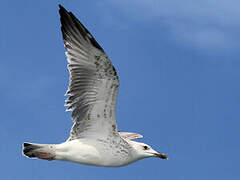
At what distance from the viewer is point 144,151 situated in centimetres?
1316

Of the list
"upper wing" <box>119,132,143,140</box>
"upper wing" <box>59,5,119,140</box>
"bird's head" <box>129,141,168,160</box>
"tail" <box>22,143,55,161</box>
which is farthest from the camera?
"upper wing" <box>119,132,143,140</box>

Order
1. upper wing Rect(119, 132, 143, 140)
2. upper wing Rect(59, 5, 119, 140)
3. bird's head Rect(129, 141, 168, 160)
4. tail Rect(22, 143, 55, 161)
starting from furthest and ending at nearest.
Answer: upper wing Rect(119, 132, 143, 140), bird's head Rect(129, 141, 168, 160), tail Rect(22, 143, 55, 161), upper wing Rect(59, 5, 119, 140)

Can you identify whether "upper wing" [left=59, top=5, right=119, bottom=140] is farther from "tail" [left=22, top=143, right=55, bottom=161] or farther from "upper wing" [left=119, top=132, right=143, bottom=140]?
"upper wing" [left=119, top=132, right=143, bottom=140]

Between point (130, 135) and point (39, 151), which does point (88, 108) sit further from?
point (130, 135)

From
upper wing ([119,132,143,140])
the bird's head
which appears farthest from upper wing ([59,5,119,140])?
upper wing ([119,132,143,140])

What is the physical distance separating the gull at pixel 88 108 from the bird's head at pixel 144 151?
252mm

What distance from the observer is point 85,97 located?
1227 cm

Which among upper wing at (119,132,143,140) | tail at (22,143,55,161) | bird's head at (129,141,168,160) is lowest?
tail at (22,143,55,161)

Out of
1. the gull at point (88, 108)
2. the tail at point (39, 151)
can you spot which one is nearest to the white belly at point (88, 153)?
the gull at point (88, 108)

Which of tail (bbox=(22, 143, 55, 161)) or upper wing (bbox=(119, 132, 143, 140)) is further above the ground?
upper wing (bbox=(119, 132, 143, 140))

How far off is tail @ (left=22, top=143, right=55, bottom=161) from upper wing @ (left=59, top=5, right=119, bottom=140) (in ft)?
2.01

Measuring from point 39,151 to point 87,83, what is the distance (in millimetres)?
1950

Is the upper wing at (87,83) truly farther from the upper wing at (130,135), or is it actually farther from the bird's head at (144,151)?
the upper wing at (130,135)

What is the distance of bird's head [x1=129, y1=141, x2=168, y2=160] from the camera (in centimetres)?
1307
